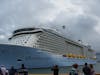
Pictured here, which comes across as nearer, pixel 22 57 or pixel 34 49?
pixel 22 57

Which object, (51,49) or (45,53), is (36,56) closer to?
(45,53)

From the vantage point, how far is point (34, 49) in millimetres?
41312

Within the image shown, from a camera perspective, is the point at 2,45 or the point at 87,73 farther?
the point at 2,45

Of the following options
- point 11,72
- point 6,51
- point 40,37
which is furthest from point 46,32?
point 11,72

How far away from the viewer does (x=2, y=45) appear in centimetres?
4009

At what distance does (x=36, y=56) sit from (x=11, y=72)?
25.3m

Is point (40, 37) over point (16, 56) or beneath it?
over

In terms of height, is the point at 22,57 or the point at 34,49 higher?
the point at 34,49

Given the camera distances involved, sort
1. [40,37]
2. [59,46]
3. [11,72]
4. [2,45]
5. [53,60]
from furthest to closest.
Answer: [59,46]
[40,37]
[53,60]
[2,45]
[11,72]

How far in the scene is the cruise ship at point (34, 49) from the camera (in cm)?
4069

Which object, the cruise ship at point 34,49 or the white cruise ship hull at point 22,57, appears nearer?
the white cruise ship hull at point 22,57

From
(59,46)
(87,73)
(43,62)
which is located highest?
(59,46)

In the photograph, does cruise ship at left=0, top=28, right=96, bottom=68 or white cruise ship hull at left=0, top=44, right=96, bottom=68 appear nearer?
white cruise ship hull at left=0, top=44, right=96, bottom=68

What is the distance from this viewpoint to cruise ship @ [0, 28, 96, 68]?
40688mm
